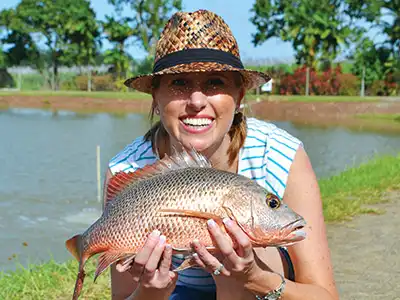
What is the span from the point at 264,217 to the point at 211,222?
20cm

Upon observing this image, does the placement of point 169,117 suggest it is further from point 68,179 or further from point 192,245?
point 68,179

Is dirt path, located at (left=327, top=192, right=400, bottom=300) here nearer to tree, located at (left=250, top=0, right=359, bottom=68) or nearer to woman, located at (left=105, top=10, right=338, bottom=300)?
woman, located at (left=105, top=10, right=338, bottom=300)

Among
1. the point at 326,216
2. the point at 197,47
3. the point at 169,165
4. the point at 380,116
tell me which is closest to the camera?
the point at 169,165

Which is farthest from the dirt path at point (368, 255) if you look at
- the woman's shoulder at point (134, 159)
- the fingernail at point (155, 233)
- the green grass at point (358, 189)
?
the fingernail at point (155, 233)

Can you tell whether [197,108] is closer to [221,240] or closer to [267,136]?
[267,136]

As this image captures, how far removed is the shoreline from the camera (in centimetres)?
2738

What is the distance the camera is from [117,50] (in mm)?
43281

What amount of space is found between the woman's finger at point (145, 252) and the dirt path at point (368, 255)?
2395mm

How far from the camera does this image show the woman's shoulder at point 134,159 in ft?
9.21

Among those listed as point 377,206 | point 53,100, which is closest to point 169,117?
point 377,206

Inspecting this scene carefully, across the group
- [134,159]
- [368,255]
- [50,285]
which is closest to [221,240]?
[134,159]

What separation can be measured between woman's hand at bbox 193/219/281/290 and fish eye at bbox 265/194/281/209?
6.1 inches

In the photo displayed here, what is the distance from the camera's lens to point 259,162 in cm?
267

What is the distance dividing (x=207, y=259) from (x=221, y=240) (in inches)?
4.4
